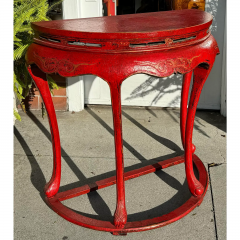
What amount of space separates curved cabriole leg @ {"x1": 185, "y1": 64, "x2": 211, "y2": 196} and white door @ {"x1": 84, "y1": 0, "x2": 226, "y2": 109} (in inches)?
56.9

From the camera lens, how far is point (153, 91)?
3.56 meters

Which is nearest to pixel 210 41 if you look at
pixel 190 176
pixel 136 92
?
pixel 190 176

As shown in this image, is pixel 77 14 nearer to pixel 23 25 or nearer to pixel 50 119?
pixel 23 25

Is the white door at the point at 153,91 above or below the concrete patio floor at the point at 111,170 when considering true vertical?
above

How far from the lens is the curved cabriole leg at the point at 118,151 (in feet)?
5.28

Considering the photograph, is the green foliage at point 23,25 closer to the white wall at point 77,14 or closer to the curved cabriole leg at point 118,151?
the white wall at point 77,14

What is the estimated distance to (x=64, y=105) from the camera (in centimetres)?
358

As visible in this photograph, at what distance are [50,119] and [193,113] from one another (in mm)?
826

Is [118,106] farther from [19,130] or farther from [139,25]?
[19,130]

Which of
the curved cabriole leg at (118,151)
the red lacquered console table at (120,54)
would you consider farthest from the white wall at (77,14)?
the curved cabriole leg at (118,151)

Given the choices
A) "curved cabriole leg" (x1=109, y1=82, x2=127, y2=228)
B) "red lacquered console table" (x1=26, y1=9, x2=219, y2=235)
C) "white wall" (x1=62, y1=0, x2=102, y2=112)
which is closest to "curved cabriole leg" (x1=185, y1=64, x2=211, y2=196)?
"red lacquered console table" (x1=26, y1=9, x2=219, y2=235)

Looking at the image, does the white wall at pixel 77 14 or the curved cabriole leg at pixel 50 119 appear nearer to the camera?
the curved cabriole leg at pixel 50 119

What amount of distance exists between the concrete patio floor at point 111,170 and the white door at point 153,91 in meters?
0.09

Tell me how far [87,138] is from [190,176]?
3.75 feet
